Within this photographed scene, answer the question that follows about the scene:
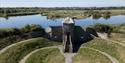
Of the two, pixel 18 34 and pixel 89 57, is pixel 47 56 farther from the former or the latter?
pixel 18 34

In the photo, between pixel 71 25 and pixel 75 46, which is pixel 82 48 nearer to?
pixel 75 46

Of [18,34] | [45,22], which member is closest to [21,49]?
[18,34]

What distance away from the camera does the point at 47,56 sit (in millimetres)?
56000

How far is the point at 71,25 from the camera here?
212 ft

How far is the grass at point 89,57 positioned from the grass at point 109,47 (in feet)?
10.3

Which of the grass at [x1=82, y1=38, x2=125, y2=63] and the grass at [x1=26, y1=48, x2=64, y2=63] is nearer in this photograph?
the grass at [x1=26, y1=48, x2=64, y2=63]

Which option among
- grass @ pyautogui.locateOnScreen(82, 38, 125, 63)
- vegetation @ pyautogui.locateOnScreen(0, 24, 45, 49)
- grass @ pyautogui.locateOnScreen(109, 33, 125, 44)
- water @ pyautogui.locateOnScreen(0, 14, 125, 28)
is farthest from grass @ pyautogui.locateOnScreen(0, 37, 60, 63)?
water @ pyautogui.locateOnScreen(0, 14, 125, 28)

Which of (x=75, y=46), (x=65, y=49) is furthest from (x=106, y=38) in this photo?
(x=65, y=49)

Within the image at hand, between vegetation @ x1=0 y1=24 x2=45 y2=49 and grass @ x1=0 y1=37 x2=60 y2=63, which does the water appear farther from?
grass @ x1=0 y1=37 x2=60 y2=63

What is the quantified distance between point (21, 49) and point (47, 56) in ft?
24.2

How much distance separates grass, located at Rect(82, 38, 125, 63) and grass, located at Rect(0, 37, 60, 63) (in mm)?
11095

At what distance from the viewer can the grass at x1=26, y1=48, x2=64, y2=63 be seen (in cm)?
5200

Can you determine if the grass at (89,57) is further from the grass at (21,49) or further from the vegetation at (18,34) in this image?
the vegetation at (18,34)

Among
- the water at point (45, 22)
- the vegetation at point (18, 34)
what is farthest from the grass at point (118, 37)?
the water at point (45, 22)
